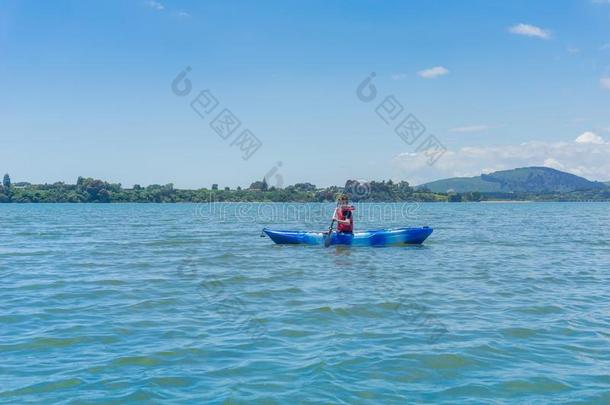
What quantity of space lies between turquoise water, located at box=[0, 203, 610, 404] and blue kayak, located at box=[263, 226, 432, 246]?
7258 millimetres

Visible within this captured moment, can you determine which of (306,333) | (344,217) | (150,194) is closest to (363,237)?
(344,217)

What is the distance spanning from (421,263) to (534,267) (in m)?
4.76

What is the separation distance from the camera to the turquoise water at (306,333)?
366 inches

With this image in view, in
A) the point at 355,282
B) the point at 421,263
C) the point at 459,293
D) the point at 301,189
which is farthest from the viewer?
the point at 301,189

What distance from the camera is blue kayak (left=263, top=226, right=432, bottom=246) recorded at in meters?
32.3

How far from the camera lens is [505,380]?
9633mm

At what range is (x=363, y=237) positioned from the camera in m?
32.4

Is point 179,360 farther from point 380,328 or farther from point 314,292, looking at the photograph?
point 314,292

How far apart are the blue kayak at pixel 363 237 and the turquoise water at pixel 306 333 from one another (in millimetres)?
7258

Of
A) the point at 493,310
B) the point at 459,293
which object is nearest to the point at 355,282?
the point at 459,293

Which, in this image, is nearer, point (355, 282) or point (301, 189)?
point (355, 282)

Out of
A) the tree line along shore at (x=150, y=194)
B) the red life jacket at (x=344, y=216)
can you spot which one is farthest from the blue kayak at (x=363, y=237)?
the tree line along shore at (x=150, y=194)

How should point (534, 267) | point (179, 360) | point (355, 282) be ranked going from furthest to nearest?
point (534, 267), point (355, 282), point (179, 360)

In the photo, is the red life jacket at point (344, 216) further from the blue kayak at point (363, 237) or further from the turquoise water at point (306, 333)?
the turquoise water at point (306, 333)
